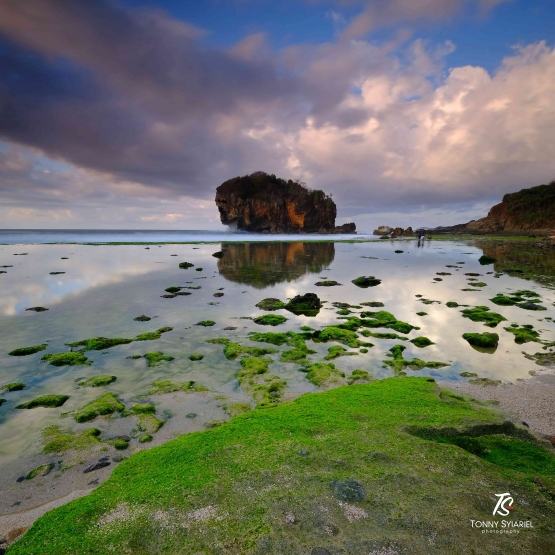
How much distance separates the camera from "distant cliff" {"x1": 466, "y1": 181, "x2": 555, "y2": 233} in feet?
459

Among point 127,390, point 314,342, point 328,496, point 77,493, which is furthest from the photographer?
point 314,342

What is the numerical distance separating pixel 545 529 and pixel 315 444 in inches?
137

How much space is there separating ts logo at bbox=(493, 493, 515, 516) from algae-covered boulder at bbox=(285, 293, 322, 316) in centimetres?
1495

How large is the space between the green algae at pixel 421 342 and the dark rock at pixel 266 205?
17868 centimetres

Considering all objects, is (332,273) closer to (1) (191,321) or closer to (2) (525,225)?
(1) (191,321)

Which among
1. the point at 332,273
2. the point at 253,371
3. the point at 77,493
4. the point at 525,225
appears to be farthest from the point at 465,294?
the point at 525,225

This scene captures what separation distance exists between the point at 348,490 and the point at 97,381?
9398 millimetres

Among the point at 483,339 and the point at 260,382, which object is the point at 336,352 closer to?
the point at 260,382

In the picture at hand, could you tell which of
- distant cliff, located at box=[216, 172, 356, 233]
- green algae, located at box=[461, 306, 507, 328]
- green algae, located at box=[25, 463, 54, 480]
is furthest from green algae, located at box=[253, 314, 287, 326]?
distant cliff, located at box=[216, 172, 356, 233]

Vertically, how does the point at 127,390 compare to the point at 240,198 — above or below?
below

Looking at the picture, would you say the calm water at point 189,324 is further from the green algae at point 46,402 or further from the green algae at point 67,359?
the green algae at point 67,359

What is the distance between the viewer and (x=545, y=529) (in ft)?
13.7

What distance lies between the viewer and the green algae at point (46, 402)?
916 cm

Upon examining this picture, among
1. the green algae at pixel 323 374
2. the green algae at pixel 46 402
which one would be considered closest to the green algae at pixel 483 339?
the green algae at pixel 323 374
